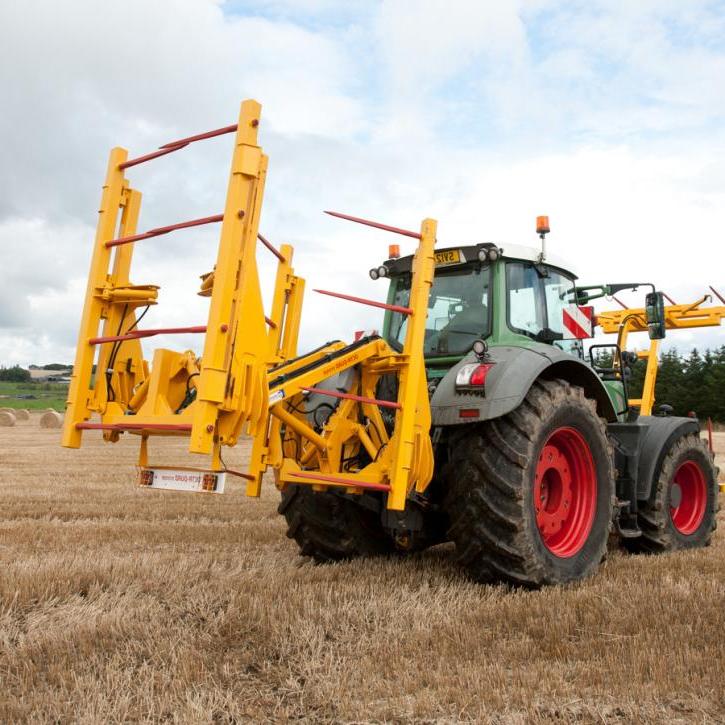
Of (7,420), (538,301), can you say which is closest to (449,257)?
(538,301)

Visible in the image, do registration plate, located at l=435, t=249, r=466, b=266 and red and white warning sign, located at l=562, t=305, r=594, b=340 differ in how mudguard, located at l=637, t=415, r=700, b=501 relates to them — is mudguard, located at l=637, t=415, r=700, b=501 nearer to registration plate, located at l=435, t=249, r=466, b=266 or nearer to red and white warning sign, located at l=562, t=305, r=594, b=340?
red and white warning sign, located at l=562, t=305, r=594, b=340

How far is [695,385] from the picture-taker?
1998 inches

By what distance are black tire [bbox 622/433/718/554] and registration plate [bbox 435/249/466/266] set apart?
235 centimetres

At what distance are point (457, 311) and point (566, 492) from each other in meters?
1.41

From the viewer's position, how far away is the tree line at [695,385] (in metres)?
48.0

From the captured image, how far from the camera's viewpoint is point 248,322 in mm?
3865

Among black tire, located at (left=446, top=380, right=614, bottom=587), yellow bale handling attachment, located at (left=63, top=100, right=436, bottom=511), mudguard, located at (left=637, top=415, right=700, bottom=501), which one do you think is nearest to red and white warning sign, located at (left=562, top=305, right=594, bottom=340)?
mudguard, located at (left=637, top=415, right=700, bottom=501)

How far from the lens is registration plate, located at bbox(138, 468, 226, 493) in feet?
12.8

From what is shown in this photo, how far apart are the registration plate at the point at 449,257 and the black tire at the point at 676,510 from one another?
235cm

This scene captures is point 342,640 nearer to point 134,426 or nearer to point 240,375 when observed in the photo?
point 240,375

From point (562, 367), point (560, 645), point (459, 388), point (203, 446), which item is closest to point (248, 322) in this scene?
point (203, 446)

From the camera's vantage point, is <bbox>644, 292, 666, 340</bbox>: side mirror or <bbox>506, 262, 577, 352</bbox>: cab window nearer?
<bbox>506, 262, 577, 352</bbox>: cab window

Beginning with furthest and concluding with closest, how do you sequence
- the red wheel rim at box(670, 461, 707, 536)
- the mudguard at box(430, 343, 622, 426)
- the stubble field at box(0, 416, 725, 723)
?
the red wheel rim at box(670, 461, 707, 536) → the mudguard at box(430, 343, 622, 426) → the stubble field at box(0, 416, 725, 723)

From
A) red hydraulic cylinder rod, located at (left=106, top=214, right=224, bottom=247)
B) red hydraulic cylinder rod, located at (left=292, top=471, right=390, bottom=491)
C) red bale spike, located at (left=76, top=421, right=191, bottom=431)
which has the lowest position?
red hydraulic cylinder rod, located at (left=292, top=471, right=390, bottom=491)
